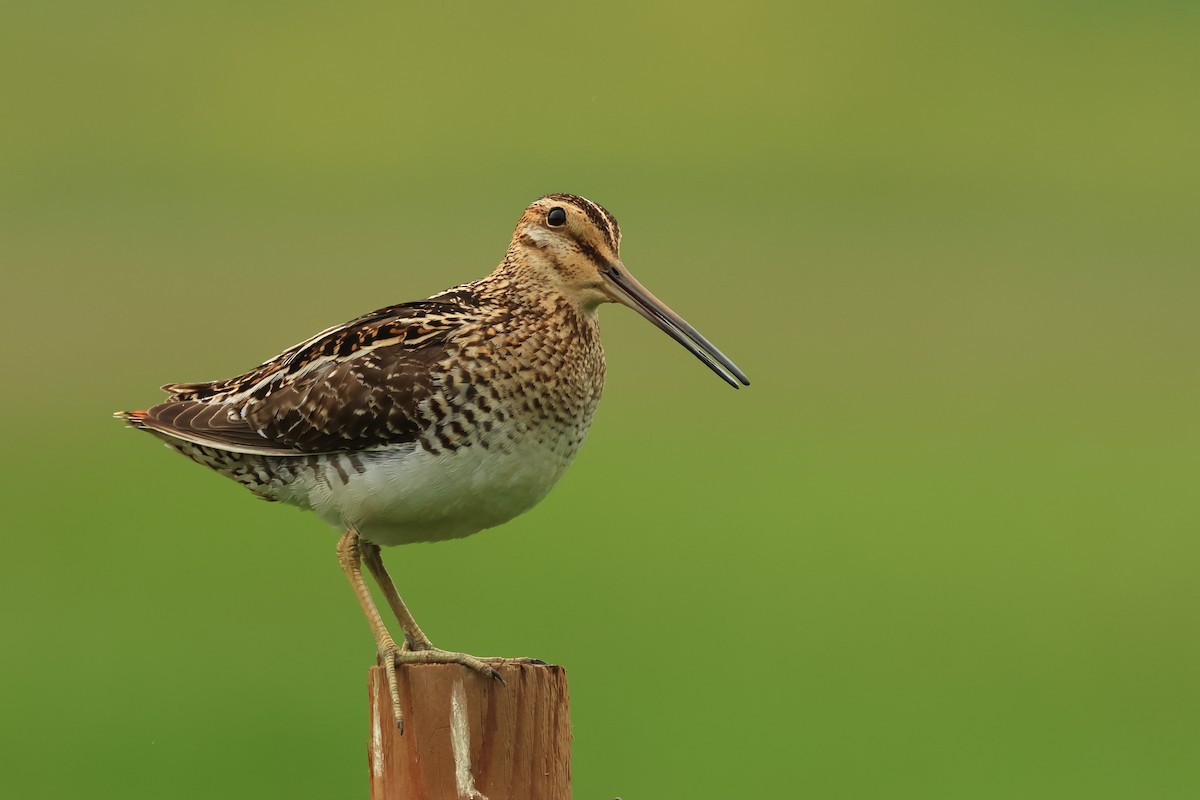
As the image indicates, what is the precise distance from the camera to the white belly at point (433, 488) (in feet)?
21.0

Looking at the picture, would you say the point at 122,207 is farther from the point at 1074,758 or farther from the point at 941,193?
the point at 1074,758

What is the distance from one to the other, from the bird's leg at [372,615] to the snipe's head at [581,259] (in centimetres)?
109

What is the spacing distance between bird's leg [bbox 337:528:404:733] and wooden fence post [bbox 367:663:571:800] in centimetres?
3

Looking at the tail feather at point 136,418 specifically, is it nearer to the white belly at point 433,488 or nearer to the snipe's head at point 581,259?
the white belly at point 433,488

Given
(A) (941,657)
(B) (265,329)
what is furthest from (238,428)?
(B) (265,329)

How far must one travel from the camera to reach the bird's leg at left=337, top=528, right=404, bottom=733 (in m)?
5.56

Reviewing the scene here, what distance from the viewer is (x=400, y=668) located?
5.72m

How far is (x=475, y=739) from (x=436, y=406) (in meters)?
1.35

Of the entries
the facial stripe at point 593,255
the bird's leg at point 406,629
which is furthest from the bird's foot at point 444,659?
the facial stripe at point 593,255

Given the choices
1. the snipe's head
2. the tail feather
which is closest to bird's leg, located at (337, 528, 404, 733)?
the tail feather

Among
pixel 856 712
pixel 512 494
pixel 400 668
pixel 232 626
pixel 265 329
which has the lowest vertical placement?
pixel 400 668

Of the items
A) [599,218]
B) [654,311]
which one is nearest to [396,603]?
[654,311]

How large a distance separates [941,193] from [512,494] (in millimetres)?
28190

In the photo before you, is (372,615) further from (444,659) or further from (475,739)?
(475,739)
